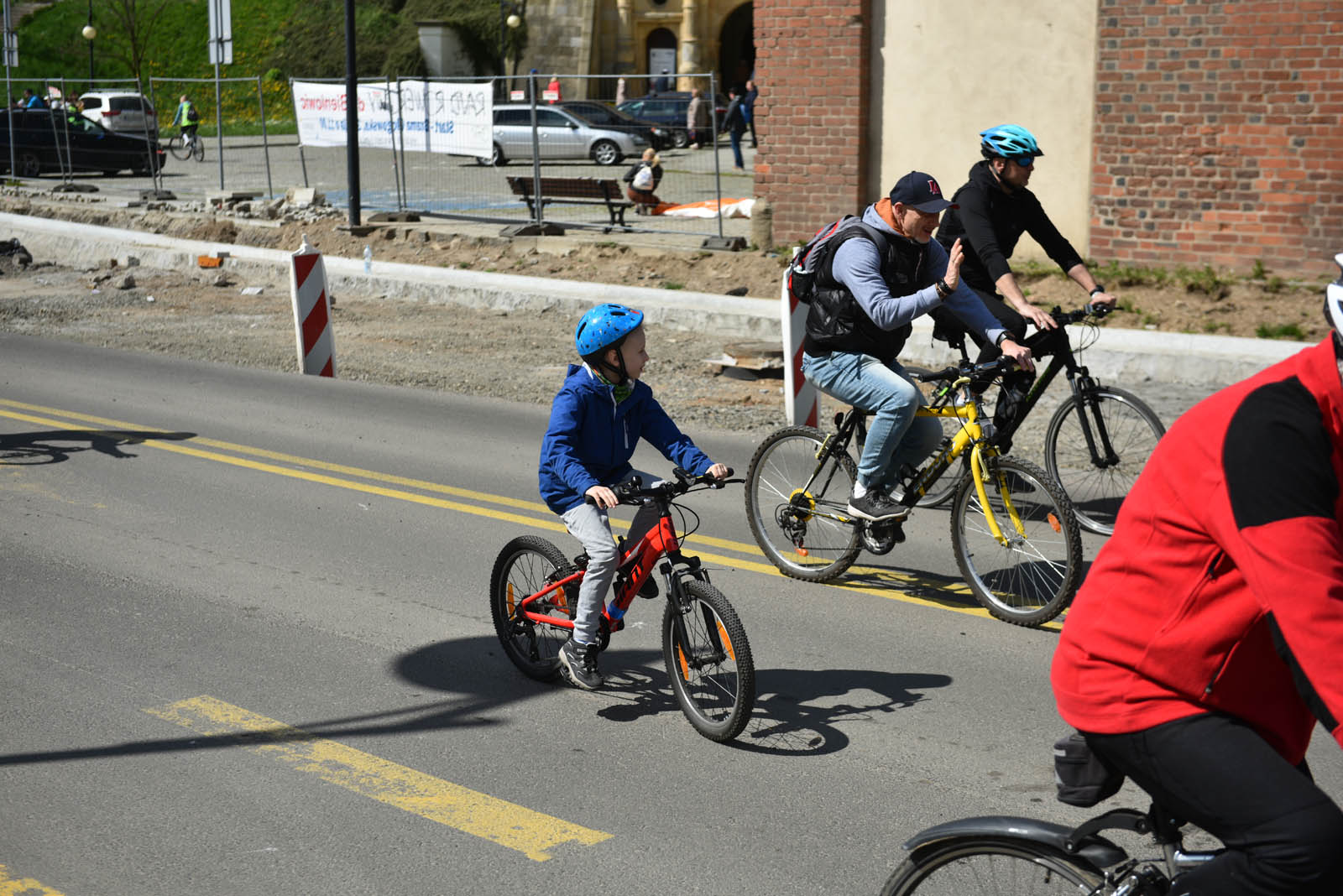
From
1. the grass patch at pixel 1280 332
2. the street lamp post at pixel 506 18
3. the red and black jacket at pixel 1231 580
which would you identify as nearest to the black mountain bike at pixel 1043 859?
the red and black jacket at pixel 1231 580

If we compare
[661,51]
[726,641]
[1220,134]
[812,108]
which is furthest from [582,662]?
[661,51]

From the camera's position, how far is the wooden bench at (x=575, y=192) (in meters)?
22.7

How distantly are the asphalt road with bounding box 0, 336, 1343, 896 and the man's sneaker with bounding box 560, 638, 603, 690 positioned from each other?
137 millimetres

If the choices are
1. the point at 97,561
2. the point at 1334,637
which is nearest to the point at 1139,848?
the point at 1334,637

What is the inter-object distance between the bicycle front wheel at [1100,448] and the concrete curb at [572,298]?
4.35 meters

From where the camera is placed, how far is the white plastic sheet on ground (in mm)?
23984

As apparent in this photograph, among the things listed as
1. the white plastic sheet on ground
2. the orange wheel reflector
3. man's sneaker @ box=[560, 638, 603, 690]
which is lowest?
man's sneaker @ box=[560, 638, 603, 690]

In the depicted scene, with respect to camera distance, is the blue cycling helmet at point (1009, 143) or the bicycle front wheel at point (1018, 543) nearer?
the bicycle front wheel at point (1018, 543)

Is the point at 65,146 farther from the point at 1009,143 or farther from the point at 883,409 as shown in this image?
the point at 883,409

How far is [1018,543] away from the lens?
6445 millimetres

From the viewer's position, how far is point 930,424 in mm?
6895

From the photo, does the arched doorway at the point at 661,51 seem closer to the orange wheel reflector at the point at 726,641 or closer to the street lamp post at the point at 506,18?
the street lamp post at the point at 506,18

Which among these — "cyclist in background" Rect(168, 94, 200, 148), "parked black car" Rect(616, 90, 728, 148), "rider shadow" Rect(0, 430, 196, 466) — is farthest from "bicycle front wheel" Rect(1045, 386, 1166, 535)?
"cyclist in background" Rect(168, 94, 200, 148)

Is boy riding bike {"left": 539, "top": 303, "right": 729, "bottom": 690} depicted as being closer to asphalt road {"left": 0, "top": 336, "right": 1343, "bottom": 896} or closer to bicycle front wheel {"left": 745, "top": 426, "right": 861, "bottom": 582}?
asphalt road {"left": 0, "top": 336, "right": 1343, "bottom": 896}
